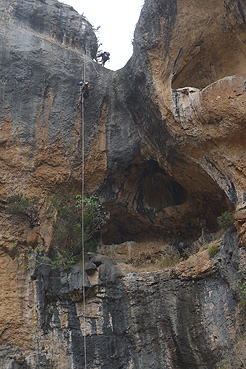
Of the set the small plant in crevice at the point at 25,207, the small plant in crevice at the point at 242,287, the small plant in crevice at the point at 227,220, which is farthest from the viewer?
the small plant in crevice at the point at 25,207

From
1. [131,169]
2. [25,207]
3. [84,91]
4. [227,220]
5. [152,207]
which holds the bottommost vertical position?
[227,220]

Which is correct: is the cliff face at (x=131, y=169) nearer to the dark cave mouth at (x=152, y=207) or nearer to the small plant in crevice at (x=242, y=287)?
the dark cave mouth at (x=152, y=207)

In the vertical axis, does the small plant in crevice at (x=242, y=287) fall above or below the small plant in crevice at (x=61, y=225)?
below

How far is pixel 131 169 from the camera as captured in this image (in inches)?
581

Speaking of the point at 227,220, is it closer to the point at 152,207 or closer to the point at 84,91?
the point at 152,207

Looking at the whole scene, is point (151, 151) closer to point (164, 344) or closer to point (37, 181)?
point (37, 181)

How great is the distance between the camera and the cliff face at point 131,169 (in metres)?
10.6

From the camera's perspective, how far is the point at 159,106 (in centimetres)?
1220

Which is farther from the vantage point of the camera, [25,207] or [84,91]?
[84,91]

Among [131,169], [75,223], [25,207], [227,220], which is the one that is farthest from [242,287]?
[25,207]

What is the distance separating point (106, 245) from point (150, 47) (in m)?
7.40

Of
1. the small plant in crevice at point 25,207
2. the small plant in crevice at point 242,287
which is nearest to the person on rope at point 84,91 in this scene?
the small plant in crevice at point 25,207

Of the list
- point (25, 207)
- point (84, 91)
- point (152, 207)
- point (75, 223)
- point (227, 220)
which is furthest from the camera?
point (152, 207)

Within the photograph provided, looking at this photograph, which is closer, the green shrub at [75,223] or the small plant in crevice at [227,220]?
the small plant in crevice at [227,220]
